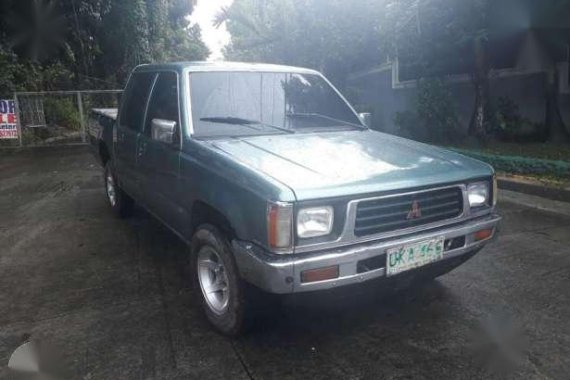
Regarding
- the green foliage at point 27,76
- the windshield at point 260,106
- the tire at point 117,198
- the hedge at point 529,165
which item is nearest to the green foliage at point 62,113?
the green foliage at point 27,76

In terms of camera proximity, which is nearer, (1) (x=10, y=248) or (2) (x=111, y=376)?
(2) (x=111, y=376)

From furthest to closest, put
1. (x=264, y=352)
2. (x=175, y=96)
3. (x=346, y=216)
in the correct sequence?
(x=175, y=96) < (x=264, y=352) < (x=346, y=216)

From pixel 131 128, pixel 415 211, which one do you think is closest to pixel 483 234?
pixel 415 211

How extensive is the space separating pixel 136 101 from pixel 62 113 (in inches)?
460

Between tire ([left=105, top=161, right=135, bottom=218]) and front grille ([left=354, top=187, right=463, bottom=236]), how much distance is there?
3721 millimetres

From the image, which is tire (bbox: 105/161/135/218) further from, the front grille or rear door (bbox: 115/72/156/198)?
the front grille

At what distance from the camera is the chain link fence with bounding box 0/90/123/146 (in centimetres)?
1341

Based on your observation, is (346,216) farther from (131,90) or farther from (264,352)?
(131,90)

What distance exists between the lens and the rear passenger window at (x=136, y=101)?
→ 463cm

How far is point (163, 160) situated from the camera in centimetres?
393

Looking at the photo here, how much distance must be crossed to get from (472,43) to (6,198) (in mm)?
8729

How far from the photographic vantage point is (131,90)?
511 centimetres

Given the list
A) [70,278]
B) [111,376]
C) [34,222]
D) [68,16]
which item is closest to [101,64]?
[68,16]

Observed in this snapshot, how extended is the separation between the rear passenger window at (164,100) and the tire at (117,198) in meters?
1.57
